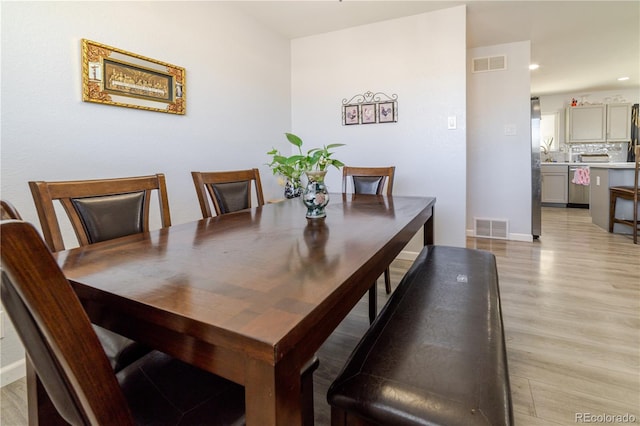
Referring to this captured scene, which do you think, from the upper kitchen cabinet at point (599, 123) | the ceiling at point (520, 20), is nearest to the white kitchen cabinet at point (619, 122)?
the upper kitchen cabinet at point (599, 123)

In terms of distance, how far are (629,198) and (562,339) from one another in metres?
3.15

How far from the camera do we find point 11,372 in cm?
159

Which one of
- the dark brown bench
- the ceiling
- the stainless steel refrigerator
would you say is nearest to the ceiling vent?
the ceiling

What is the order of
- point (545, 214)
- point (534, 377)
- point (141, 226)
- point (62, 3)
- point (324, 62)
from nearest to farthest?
point (141, 226) → point (534, 377) → point (62, 3) → point (324, 62) → point (545, 214)

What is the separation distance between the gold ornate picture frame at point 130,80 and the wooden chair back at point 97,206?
95cm

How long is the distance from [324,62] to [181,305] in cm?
364

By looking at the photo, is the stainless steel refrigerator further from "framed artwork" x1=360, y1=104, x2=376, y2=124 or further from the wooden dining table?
the wooden dining table

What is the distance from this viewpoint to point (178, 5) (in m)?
2.45

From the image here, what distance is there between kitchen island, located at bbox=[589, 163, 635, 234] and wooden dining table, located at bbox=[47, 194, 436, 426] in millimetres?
4456

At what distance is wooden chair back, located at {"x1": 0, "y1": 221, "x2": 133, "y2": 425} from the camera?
389mm

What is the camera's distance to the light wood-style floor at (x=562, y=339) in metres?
1.35

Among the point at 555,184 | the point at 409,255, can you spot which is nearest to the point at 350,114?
the point at 409,255

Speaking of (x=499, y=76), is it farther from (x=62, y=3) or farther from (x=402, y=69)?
(x=62, y=3)

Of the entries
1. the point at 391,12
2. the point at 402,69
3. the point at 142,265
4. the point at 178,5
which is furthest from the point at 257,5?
the point at 142,265
